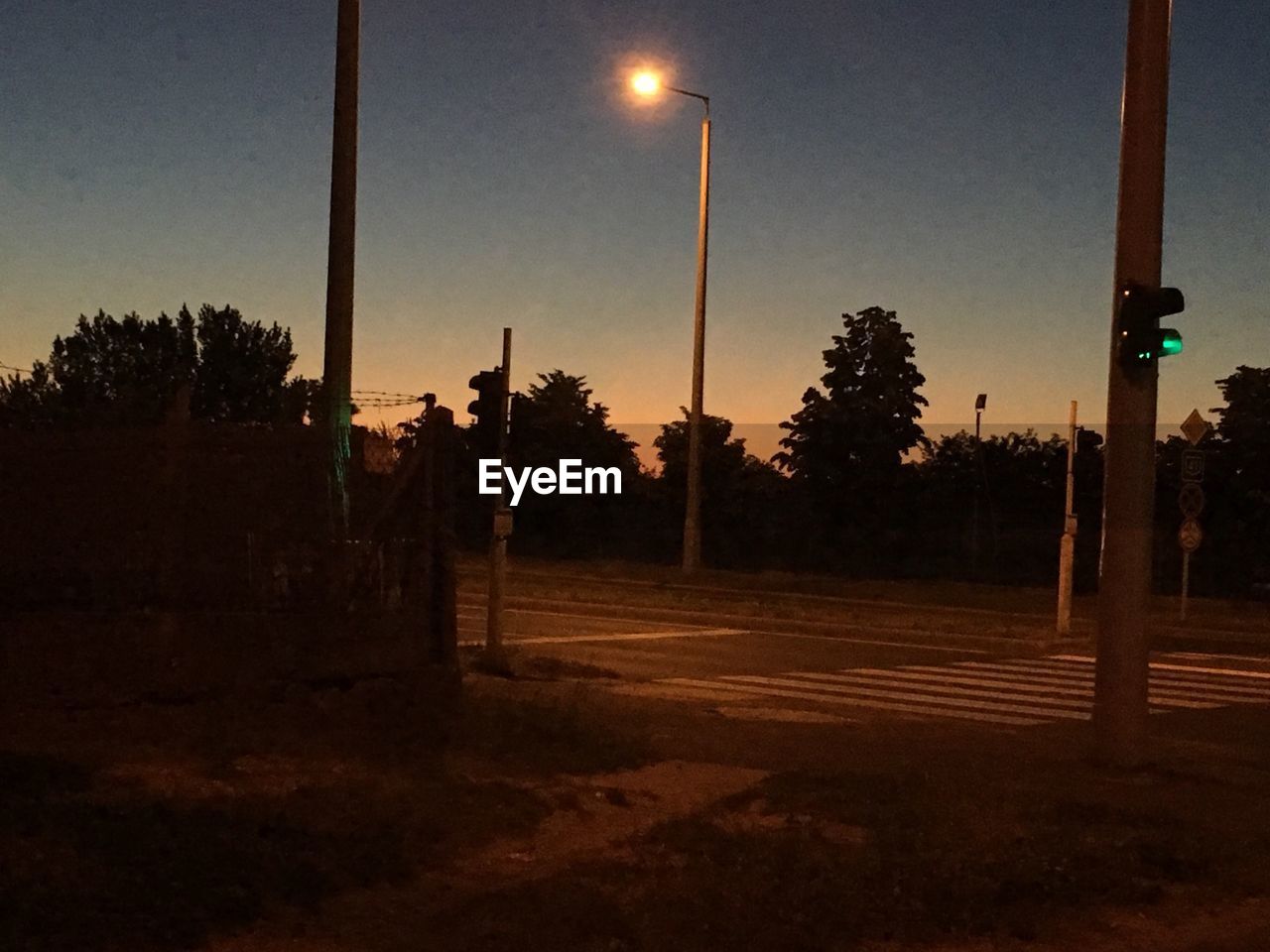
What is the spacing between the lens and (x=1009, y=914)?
720 centimetres

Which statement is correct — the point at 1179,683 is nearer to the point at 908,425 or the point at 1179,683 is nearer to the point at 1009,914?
the point at 1009,914

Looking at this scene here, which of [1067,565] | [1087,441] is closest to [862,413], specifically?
[1087,441]

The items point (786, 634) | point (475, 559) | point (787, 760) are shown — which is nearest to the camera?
point (787, 760)

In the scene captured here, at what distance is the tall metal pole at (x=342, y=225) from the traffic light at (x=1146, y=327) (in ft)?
20.0

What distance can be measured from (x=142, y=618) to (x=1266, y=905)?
286 inches

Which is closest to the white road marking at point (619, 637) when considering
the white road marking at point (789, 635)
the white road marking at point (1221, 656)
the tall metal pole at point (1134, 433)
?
the white road marking at point (789, 635)

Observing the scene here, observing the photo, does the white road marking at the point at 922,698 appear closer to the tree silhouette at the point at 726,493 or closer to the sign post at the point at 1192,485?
the sign post at the point at 1192,485

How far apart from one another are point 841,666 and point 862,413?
36.7m

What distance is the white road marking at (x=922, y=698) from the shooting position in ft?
56.4

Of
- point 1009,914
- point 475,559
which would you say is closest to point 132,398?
point 1009,914

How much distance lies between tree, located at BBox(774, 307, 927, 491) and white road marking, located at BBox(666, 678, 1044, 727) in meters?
39.4

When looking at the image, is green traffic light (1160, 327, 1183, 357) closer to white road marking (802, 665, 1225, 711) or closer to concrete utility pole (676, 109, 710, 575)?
white road marking (802, 665, 1225, 711)

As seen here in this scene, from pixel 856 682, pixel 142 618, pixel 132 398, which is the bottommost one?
pixel 856 682

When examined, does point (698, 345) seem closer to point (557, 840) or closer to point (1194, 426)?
point (1194, 426)
